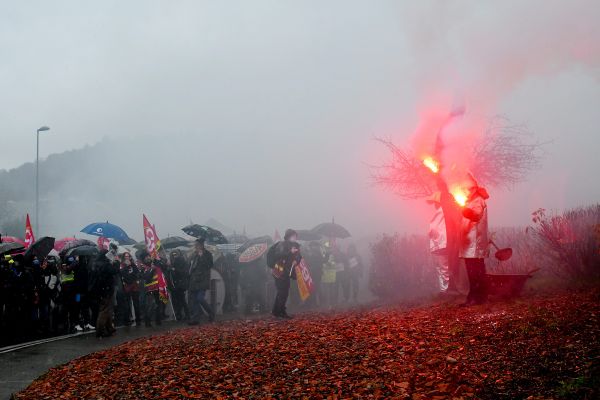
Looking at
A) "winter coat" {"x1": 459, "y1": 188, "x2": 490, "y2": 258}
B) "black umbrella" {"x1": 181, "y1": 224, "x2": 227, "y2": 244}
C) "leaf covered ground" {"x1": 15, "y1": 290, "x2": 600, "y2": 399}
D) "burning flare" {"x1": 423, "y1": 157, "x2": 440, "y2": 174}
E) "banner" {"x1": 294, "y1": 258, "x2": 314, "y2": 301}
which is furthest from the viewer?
"black umbrella" {"x1": 181, "y1": 224, "x2": 227, "y2": 244}

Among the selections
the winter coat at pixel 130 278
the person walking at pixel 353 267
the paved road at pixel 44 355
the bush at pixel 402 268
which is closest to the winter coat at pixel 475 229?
the paved road at pixel 44 355

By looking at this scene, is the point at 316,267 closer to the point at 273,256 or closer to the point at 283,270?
the point at 273,256

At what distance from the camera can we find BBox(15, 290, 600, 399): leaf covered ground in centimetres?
591

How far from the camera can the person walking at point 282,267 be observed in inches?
576

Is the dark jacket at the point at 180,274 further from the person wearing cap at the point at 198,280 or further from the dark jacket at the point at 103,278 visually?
the dark jacket at the point at 103,278

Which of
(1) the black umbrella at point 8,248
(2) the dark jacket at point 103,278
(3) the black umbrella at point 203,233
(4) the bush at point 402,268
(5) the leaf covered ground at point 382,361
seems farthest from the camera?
(4) the bush at point 402,268

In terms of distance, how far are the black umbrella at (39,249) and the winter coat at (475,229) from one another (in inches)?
365

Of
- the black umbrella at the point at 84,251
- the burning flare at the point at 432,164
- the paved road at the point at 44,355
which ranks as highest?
the burning flare at the point at 432,164

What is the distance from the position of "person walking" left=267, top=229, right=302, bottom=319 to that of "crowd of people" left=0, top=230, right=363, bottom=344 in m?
0.02

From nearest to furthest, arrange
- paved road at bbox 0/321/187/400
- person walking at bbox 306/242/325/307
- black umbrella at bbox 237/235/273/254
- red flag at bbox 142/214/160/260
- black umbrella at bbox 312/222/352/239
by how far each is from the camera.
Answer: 1. paved road at bbox 0/321/187/400
2. red flag at bbox 142/214/160/260
3. black umbrella at bbox 237/235/273/254
4. person walking at bbox 306/242/325/307
5. black umbrella at bbox 312/222/352/239

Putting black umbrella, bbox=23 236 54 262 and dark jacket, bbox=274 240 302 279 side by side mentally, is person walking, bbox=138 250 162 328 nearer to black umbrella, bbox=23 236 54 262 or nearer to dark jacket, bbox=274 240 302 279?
black umbrella, bbox=23 236 54 262

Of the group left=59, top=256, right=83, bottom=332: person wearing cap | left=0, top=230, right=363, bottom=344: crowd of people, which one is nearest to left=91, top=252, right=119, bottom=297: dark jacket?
left=0, top=230, right=363, bottom=344: crowd of people

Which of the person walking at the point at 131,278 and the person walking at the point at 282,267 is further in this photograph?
the person walking at the point at 131,278

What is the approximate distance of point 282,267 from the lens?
48.3 feet
